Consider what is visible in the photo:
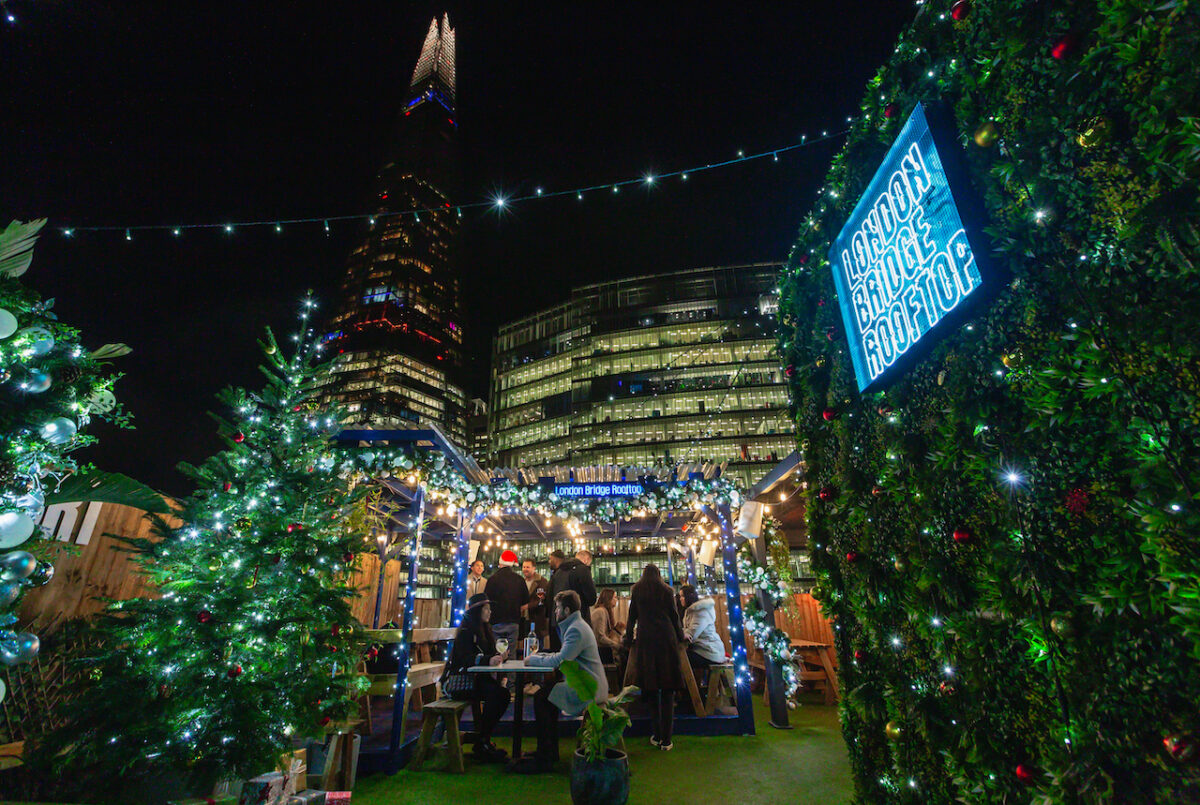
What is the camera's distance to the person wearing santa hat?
23.4 feet

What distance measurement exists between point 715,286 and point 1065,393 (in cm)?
4871

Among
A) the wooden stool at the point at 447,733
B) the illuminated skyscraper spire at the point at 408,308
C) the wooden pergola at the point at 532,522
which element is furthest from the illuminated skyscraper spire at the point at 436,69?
the wooden stool at the point at 447,733

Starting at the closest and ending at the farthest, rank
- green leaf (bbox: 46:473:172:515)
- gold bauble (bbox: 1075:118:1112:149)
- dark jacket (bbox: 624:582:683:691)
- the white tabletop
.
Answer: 1. gold bauble (bbox: 1075:118:1112:149)
2. green leaf (bbox: 46:473:172:515)
3. the white tabletop
4. dark jacket (bbox: 624:582:683:691)

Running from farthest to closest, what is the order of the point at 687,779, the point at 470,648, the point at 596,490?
the point at 596,490
the point at 470,648
the point at 687,779

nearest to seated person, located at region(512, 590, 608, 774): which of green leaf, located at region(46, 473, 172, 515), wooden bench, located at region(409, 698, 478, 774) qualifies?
wooden bench, located at region(409, 698, 478, 774)

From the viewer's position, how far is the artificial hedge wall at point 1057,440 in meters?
1.19

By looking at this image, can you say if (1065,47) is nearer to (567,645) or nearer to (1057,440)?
(1057,440)

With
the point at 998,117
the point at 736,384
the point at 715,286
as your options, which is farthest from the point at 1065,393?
the point at 715,286

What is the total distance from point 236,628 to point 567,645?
2.89m

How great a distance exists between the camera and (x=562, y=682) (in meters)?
5.22

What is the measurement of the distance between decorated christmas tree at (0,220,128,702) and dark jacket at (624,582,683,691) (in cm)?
539

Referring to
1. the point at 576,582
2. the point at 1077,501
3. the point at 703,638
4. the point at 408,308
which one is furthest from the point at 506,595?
the point at 408,308

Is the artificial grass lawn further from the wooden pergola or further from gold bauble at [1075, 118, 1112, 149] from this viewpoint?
gold bauble at [1075, 118, 1112, 149]

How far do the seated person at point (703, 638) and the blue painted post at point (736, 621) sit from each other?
0.29 metres
